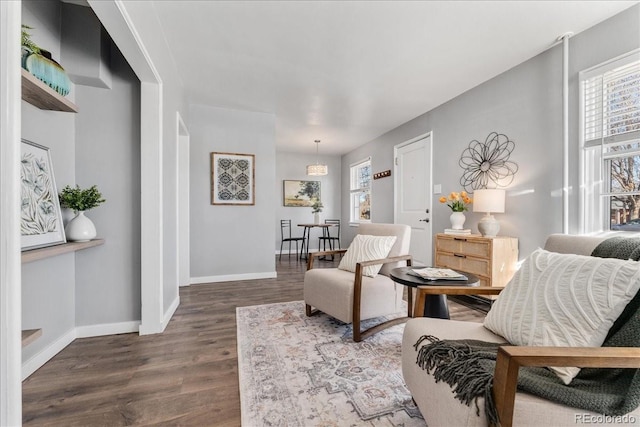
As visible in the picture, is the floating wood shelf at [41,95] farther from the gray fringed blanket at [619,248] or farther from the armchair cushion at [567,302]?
the gray fringed blanket at [619,248]

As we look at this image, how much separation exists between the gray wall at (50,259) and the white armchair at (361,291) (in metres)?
1.79

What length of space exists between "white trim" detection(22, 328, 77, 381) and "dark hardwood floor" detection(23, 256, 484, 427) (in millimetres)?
33

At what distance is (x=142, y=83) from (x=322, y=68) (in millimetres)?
1642

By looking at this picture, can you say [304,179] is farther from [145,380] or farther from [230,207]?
[145,380]

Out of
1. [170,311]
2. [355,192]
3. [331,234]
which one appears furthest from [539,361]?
[331,234]

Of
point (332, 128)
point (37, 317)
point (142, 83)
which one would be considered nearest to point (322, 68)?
point (142, 83)

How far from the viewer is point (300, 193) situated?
7.22m

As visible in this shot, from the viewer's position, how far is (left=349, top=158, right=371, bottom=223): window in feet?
21.1

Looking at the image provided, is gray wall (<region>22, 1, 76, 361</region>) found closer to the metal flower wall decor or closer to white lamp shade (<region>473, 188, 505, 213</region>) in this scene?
white lamp shade (<region>473, 188, 505, 213</region>)

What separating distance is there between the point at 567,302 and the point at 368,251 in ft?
4.89

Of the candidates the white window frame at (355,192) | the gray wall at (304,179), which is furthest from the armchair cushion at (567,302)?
the gray wall at (304,179)

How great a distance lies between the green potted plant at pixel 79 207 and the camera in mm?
2006

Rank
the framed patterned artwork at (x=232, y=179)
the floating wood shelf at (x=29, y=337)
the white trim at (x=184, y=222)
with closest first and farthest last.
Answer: the floating wood shelf at (x=29, y=337), the white trim at (x=184, y=222), the framed patterned artwork at (x=232, y=179)

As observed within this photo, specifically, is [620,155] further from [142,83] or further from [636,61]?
[142,83]
